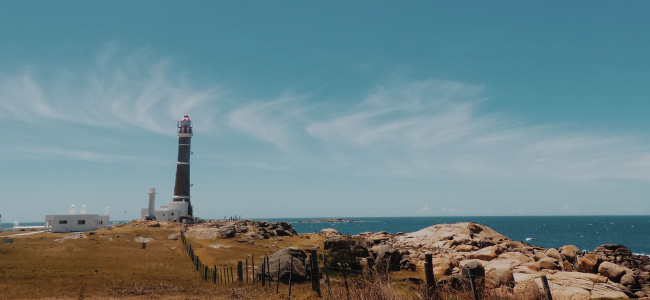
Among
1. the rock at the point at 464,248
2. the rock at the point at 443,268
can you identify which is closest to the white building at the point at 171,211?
the rock at the point at 464,248

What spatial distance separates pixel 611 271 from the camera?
111ft

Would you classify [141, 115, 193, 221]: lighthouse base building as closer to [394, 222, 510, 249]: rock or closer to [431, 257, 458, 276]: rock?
[394, 222, 510, 249]: rock

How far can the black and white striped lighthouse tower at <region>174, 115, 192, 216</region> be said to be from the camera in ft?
→ 353

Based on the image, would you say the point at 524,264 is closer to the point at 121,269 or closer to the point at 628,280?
the point at 628,280

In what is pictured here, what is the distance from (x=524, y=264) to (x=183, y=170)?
8824 centimetres

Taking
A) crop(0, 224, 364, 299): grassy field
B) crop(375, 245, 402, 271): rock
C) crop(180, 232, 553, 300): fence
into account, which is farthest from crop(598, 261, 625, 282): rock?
crop(0, 224, 364, 299): grassy field

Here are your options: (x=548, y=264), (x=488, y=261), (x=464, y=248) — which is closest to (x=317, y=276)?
(x=548, y=264)

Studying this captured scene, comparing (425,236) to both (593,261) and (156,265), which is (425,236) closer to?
(593,261)

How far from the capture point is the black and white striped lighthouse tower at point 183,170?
10756 cm

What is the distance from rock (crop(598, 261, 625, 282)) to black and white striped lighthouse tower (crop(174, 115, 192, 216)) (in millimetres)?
93821

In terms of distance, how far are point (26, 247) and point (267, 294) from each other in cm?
4392

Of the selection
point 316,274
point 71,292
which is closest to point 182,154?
point 71,292

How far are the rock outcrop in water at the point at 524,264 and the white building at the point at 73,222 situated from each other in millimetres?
62635

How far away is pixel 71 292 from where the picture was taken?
2975 centimetres
